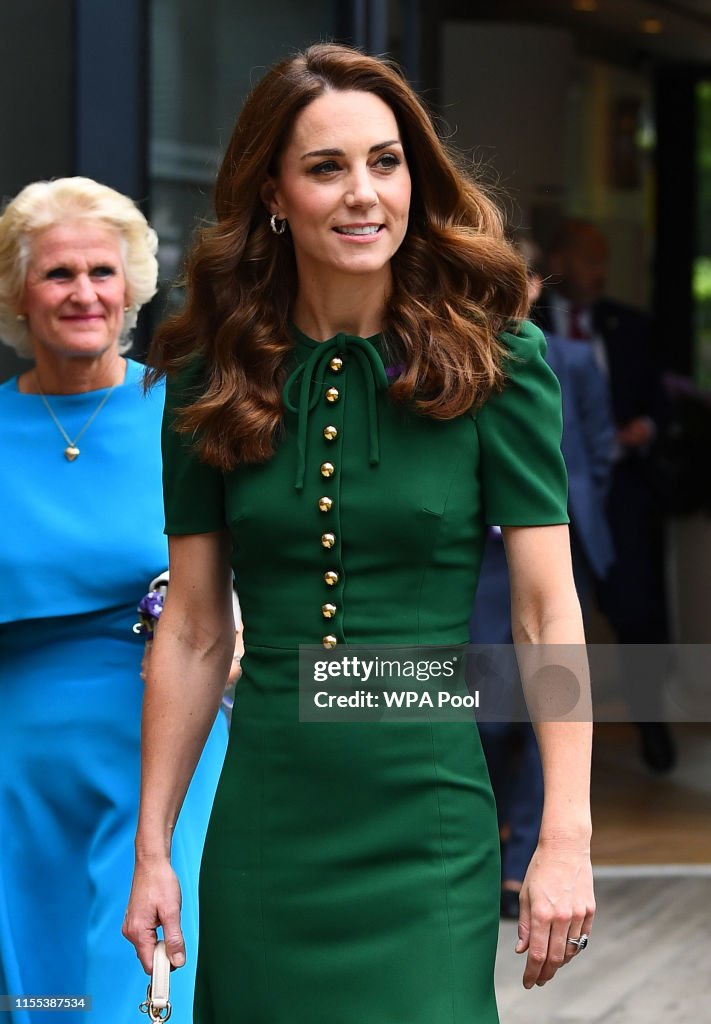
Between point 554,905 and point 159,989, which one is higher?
point 554,905

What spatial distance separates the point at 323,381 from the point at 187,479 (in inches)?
9.5

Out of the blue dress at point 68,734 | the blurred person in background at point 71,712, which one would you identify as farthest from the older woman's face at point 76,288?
the blue dress at point 68,734

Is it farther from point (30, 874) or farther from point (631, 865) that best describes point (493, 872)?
point (631, 865)

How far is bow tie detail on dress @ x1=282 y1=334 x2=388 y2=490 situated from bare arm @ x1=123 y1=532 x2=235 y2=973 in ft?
0.75

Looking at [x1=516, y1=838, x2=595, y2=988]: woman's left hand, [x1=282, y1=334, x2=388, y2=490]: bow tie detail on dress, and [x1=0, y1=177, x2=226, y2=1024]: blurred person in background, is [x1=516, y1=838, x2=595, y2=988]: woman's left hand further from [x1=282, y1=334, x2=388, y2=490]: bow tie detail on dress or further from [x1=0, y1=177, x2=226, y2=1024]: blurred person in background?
[x1=0, y1=177, x2=226, y2=1024]: blurred person in background

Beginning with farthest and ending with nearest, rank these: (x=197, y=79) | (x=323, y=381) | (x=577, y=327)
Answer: (x=577, y=327)
(x=197, y=79)
(x=323, y=381)

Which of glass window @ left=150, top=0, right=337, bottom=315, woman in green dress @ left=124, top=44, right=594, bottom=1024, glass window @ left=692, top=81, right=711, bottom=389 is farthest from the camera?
glass window @ left=692, top=81, right=711, bottom=389

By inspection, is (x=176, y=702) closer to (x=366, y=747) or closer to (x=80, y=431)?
(x=366, y=747)

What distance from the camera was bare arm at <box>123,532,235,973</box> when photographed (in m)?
2.52

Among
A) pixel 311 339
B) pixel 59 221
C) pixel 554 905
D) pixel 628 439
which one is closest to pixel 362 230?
pixel 311 339

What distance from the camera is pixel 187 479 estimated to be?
2564 millimetres

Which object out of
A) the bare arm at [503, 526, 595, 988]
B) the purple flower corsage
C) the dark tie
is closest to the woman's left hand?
the bare arm at [503, 526, 595, 988]

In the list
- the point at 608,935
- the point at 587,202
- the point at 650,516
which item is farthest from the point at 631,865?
the point at 587,202

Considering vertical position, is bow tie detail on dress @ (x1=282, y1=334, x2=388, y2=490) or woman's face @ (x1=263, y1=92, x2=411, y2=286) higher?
woman's face @ (x1=263, y1=92, x2=411, y2=286)
